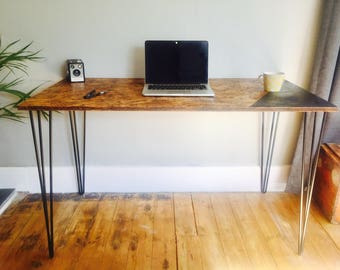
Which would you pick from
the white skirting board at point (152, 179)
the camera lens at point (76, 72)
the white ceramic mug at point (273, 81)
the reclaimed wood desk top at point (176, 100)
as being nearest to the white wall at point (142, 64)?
the white skirting board at point (152, 179)

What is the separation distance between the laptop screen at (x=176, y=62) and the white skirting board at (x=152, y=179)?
0.66m

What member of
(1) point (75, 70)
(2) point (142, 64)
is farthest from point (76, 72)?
(2) point (142, 64)

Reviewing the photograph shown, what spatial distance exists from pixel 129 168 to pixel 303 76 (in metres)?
1.27

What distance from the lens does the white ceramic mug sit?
4.96 feet

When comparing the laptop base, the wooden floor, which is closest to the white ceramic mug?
the laptop base

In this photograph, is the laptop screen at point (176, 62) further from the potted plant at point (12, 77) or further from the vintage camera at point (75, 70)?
the potted plant at point (12, 77)

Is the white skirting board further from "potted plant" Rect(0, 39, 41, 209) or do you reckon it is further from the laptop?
the laptop

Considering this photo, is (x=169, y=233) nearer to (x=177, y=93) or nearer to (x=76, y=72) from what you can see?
(x=177, y=93)

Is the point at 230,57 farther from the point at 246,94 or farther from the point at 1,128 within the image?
the point at 1,128

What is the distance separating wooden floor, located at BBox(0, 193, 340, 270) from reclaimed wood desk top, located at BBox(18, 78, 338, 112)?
763mm

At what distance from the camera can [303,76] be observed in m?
1.88

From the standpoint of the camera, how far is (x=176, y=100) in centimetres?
142

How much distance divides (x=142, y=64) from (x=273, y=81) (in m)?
0.78

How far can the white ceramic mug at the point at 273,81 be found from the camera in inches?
59.5
